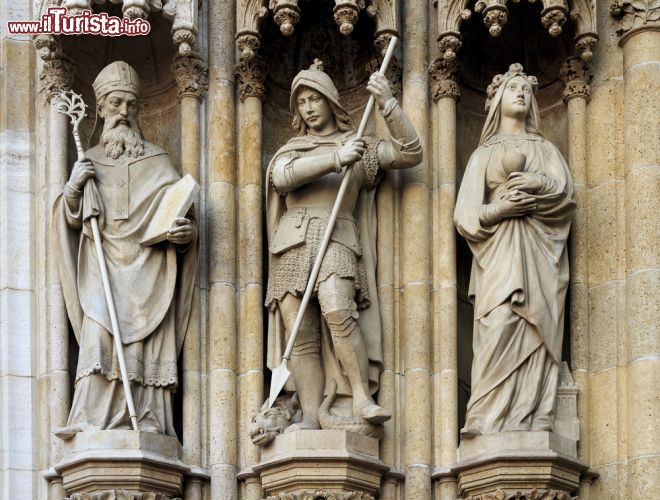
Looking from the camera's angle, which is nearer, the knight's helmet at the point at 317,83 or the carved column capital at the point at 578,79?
the knight's helmet at the point at 317,83

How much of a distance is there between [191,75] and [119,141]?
772 millimetres

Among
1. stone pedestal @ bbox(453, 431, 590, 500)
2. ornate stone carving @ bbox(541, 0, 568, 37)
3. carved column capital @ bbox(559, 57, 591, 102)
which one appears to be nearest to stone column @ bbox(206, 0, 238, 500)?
stone pedestal @ bbox(453, 431, 590, 500)

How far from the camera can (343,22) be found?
1792 centimetres

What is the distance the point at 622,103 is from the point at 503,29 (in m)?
1.16

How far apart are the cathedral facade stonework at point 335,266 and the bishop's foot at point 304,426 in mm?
17

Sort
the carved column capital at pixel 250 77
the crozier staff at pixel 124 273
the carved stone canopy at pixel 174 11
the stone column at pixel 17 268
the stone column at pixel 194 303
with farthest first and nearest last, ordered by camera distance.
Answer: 1. the carved column capital at pixel 250 77
2. the carved stone canopy at pixel 174 11
3. the stone column at pixel 17 268
4. the stone column at pixel 194 303
5. the crozier staff at pixel 124 273

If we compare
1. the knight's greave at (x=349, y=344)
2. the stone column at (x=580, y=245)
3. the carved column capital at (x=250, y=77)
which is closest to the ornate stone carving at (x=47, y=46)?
the carved column capital at (x=250, y=77)

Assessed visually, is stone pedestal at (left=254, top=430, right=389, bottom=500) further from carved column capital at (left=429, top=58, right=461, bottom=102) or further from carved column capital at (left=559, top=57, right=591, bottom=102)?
carved column capital at (left=559, top=57, right=591, bottom=102)

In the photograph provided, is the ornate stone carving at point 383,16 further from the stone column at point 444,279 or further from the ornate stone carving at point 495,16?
the ornate stone carving at point 495,16

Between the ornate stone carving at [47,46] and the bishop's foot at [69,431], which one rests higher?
the ornate stone carving at [47,46]

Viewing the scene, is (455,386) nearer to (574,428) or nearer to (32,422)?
(574,428)

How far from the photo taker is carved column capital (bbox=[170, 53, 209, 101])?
60.5 feet

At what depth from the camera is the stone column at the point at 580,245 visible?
17.6 meters

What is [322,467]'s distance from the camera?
17.2 metres
